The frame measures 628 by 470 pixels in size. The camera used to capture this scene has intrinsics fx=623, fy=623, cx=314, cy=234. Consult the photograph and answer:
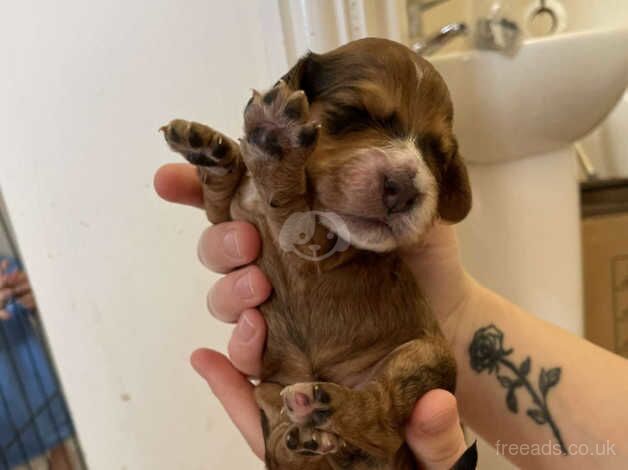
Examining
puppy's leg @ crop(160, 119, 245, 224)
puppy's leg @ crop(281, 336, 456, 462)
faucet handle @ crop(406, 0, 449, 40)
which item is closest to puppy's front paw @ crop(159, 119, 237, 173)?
puppy's leg @ crop(160, 119, 245, 224)

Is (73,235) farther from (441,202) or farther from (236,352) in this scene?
(441,202)

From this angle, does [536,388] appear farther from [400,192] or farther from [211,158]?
[211,158]

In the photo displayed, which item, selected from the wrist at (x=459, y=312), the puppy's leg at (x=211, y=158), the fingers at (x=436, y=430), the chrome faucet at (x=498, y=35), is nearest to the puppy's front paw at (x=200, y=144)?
the puppy's leg at (x=211, y=158)

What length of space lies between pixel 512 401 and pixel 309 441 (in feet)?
2.14

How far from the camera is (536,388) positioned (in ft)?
4.49

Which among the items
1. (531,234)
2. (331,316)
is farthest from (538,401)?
(531,234)

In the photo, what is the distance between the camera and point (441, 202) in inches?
49.4

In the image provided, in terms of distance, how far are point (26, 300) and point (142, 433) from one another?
549 mm

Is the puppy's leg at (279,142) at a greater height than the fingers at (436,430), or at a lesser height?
greater

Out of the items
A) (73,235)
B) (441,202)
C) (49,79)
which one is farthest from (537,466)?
(49,79)

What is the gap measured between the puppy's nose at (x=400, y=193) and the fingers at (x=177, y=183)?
461 mm

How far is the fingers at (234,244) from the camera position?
1.13m

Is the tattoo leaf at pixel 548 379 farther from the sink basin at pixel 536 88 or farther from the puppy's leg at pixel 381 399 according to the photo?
the sink basin at pixel 536 88

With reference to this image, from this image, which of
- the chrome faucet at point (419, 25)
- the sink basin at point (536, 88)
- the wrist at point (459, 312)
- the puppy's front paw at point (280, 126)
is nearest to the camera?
the puppy's front paw at point (280, 126)
